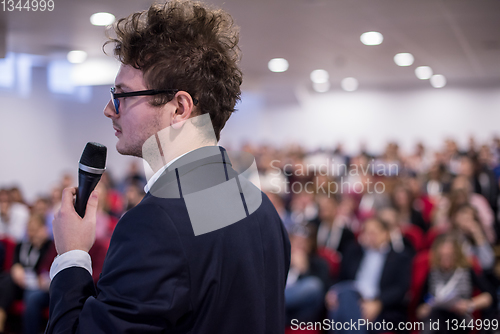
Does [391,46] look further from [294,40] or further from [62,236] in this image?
[62,236]

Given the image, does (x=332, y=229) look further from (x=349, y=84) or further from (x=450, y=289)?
(x=349, y=84)

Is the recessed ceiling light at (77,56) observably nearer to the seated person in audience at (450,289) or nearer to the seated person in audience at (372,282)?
the seated person in audience at (372,282)

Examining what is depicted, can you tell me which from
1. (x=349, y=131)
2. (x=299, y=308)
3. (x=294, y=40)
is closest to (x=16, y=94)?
(x=294, y=40)

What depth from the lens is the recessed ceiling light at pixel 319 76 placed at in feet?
23.5

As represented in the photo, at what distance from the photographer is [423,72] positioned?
23.9 ft

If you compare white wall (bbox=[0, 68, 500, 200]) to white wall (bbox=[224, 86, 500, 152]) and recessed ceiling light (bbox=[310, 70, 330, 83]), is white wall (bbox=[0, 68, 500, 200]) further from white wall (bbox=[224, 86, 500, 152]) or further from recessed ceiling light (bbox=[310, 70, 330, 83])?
recessed ceiling light (bbox=[310, 70, 330, 83])

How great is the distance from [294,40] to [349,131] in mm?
5092

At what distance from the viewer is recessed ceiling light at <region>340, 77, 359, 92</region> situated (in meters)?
8.12

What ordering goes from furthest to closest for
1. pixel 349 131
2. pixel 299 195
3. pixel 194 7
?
pixel 349 131
pixel 299 195
pixel 194 7

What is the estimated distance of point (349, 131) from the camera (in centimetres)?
980

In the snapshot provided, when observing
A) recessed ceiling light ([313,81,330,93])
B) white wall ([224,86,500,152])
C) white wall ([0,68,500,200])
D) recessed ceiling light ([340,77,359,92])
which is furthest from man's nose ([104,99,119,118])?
white wall ([224,86,500,152])

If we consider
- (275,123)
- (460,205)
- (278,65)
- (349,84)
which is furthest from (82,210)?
(275,123)

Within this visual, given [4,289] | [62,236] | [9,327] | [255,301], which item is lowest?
[9,327]

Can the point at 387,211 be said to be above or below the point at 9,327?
above
